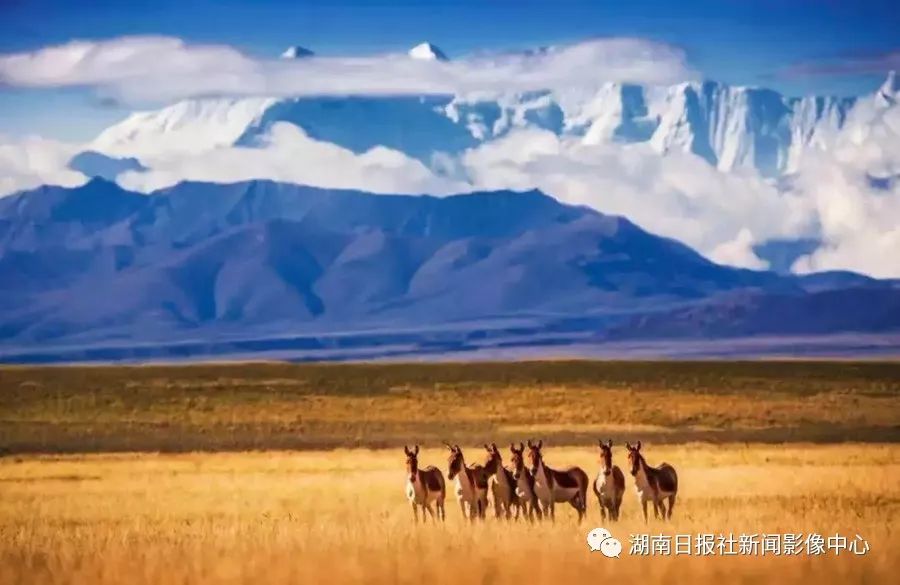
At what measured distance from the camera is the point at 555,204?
172 meters

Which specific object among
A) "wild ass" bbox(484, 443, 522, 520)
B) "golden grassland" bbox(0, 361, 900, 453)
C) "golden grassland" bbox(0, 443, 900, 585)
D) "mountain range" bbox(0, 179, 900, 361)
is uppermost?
"mountain range" bbox(0, 179, 900, 361)

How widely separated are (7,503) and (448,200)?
477 feet

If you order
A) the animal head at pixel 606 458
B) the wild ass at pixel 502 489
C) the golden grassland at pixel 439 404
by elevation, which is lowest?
the wild ass at pixel 502 489

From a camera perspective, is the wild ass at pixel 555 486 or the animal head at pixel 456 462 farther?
the animal head at pixel 456 462

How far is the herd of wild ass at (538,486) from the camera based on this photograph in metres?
15.9

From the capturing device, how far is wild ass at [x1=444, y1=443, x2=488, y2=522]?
53.5 ft

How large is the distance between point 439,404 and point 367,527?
2911 centimetres

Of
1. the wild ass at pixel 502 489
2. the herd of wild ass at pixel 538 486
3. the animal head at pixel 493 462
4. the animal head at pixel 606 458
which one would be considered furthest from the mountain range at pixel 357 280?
the animal head at pixel 606 458

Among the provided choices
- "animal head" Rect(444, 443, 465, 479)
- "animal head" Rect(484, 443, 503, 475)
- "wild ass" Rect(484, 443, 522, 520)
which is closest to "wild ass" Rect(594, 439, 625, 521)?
"wild ass" Rect(484, 443, 522, 520)

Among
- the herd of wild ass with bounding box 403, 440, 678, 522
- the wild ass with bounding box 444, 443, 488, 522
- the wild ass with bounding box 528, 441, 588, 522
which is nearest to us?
the herd of wild ass with bounding box 403, 440, 678, 522

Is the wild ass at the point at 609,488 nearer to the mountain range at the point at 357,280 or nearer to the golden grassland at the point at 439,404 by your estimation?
the golden grassland at the point at 439,404

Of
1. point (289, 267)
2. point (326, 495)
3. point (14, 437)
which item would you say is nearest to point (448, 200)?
point (289, 267)

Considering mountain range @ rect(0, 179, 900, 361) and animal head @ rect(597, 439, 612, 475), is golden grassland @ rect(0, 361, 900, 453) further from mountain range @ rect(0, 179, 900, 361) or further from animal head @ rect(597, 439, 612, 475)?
mountain range @ rect(0, 179, 900, 361)

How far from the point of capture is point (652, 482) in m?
16.2
